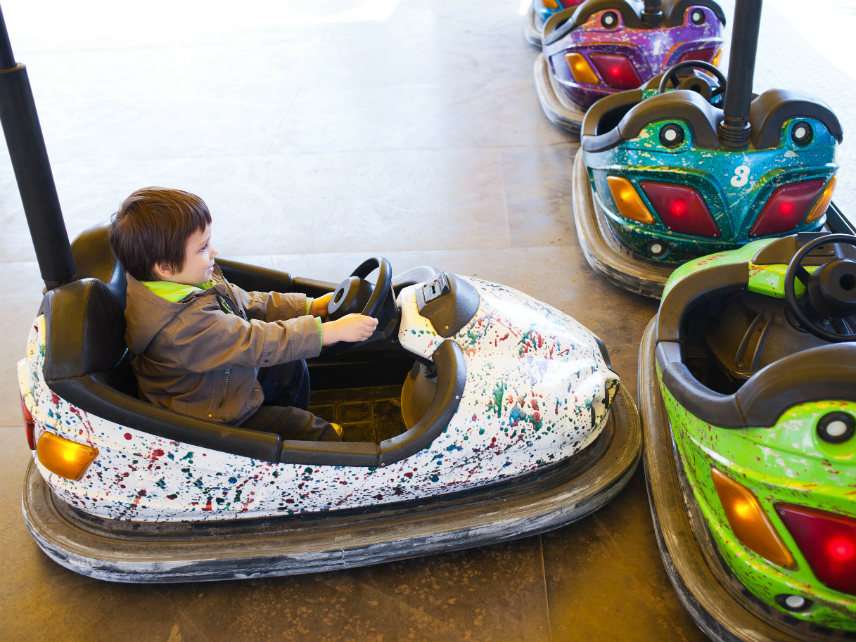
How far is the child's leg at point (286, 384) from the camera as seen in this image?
149cm

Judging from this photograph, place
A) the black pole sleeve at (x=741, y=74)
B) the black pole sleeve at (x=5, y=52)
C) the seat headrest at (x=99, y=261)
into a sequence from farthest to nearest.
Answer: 1. the black pole sleeve at (x=741, y=74)
2. the seat headrest at (x=99, y=261)
3. the black pole sleeve at (x=5, y=52)

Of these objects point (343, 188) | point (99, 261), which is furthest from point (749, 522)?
point (343, 188)

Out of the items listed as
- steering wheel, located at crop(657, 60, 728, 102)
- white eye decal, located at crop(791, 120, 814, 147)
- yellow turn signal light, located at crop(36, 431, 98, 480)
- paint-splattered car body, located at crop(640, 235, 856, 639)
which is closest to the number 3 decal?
white eye decal, located at crop(791, 120, 814, 147)

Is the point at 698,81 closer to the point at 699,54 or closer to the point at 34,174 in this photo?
the point at 699,54

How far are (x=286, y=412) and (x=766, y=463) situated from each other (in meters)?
0.72

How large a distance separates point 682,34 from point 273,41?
1860mm

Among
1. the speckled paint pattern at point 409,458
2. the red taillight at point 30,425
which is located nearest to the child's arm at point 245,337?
the speckled paint pattern at point 409,458

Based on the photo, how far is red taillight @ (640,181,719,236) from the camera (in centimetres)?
192

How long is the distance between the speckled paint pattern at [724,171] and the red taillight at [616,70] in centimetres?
87

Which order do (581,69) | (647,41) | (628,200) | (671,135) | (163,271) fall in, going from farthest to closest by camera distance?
(581,69), (647,41), (628,200), (671,135), (163,271)

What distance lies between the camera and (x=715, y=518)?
128cm

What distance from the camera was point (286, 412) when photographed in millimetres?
1438

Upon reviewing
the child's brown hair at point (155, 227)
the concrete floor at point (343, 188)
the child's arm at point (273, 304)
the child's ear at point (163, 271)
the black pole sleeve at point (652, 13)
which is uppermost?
the child's brown hair at point (155, 227)

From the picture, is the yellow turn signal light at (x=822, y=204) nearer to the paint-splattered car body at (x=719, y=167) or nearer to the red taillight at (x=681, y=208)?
the paint-splattered car body at (x=719, y=167)
